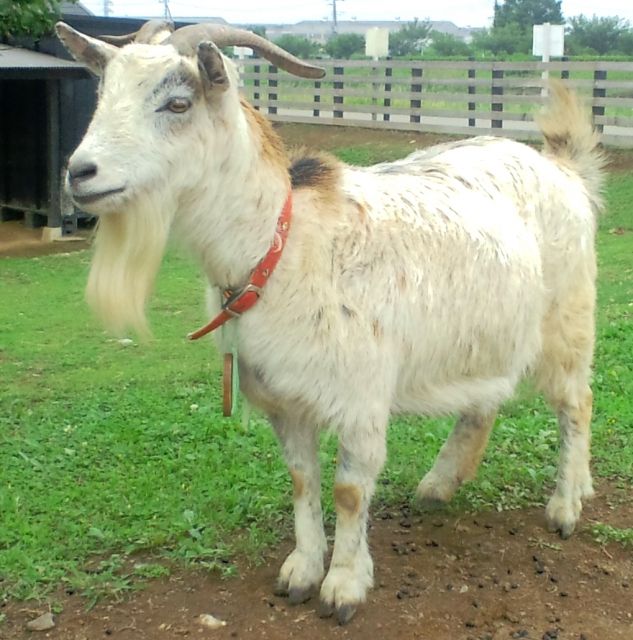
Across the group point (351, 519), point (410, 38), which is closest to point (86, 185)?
point (351, 519)

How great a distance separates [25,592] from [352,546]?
1.28 m

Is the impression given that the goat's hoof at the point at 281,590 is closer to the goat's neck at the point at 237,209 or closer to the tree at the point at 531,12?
the goat's neck at the point at 237,209

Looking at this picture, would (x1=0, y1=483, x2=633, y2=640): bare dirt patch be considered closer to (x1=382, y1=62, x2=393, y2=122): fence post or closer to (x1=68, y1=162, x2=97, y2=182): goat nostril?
(x1=68, y1=162, x2=97, y2=182): goat nostril

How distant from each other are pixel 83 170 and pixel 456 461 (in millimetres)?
2394

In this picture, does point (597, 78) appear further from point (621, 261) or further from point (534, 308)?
point (534, 308)

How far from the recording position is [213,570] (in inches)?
165

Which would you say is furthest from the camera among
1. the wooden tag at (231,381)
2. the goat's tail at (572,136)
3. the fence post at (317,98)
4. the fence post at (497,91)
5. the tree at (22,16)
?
the fence post at (317,98)

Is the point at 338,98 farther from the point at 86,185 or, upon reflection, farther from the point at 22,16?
the point at 86,185

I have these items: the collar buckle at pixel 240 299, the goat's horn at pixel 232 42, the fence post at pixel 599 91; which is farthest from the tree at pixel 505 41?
the collar buckle at pixel 240 299

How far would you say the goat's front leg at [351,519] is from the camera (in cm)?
383

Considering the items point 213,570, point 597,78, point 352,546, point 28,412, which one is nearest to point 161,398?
point 28,412

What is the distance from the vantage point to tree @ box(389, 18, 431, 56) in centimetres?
5409

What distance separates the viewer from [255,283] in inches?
145

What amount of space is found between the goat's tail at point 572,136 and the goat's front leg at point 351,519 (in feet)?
6.20
